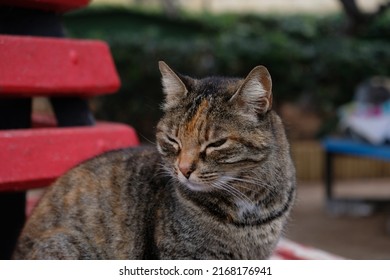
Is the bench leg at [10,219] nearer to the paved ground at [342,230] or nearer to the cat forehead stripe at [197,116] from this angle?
the cat forehead stripe at [197,116]

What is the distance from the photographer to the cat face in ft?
7.91

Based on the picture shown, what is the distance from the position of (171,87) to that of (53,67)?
792 millimetres

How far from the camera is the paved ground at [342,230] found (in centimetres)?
568

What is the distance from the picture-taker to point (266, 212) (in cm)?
261

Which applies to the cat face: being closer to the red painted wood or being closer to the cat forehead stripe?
the cat forehead stripe

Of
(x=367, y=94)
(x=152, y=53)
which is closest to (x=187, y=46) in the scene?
(x=152, y=53)

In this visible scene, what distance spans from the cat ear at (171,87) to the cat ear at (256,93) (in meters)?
0.22

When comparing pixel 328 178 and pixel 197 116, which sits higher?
pixel 197 116

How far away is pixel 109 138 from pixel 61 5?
692 millimetres

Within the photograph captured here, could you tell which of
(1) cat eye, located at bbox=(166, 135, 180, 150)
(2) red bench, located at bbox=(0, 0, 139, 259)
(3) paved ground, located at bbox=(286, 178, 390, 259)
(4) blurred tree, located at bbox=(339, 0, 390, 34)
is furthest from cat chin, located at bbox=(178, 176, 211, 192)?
(4) blurred tree, located at bbox=(339, 0, 390, 34)

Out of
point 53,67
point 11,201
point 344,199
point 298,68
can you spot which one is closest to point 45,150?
point 53,67

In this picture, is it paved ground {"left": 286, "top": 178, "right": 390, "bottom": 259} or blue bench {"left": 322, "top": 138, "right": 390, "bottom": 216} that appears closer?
→ paved ground {"left": 286, "top": 178, "right": 390, "bottom": 259}

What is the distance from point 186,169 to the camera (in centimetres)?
240

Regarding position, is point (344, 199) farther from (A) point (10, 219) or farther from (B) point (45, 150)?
(B) point (45, 150)
